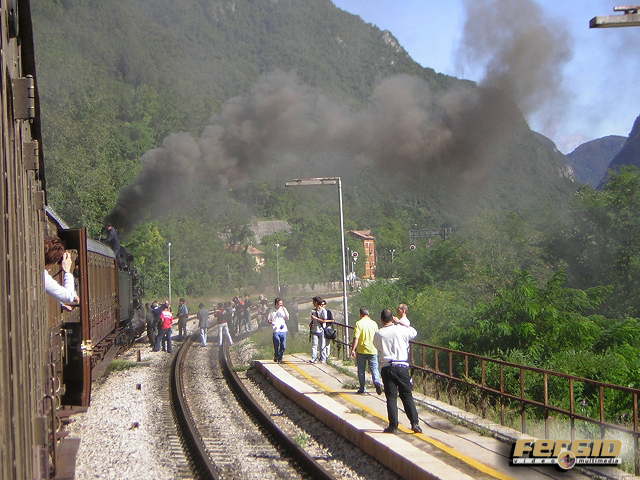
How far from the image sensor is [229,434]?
10.8 m

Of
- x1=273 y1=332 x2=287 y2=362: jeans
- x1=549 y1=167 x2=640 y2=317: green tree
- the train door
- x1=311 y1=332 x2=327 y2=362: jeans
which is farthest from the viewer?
x1=549 y1=167 x2=640 y2=317: green tree

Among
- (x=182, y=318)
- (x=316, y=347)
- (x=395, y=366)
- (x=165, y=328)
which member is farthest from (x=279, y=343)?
(x=182, y=318)

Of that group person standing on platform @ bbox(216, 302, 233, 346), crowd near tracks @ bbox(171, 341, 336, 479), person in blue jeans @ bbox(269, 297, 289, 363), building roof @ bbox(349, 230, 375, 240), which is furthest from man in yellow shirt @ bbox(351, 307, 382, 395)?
building roof @ bbox(349, 230, 375, 240)

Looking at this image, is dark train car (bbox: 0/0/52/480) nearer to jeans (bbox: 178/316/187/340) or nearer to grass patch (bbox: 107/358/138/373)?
grass patch (bbox: 107/358/138/373)

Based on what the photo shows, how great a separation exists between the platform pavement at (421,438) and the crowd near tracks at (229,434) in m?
0.77

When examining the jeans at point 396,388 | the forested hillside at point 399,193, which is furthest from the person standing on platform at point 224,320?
the jeans at point 396,388

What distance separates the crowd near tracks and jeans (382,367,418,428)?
120 cm

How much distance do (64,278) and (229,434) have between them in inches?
245

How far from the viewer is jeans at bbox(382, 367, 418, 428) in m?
8.62

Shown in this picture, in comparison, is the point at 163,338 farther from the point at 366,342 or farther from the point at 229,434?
the point at 366,342

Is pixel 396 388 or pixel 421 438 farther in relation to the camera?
pixel 396 388

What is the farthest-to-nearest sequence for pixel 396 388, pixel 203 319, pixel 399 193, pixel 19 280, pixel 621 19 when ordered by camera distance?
pixel 399 193, pixel 203 319, pixel 396 388, pixel 621 19, pixel 19 280

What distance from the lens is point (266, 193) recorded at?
337ft

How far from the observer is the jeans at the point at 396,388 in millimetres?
8625
